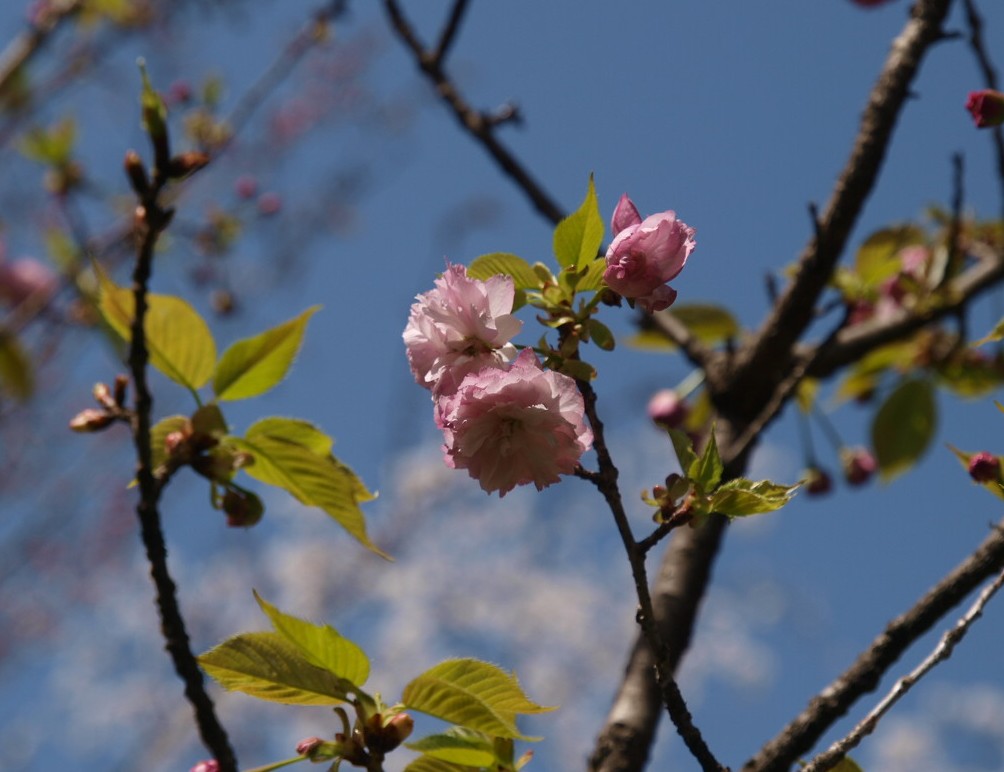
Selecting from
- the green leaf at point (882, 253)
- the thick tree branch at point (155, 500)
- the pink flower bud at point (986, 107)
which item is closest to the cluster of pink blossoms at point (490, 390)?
the thick tree branch at point (155, 500)

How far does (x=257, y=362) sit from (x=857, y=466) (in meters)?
1.60

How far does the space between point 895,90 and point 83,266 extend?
1.59 metres

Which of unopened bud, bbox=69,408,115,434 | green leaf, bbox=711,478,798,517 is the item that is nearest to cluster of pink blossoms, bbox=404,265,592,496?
green leaf, bbox=711,478,798,517

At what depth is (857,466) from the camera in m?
2.21

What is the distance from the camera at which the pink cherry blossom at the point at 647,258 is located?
78cm

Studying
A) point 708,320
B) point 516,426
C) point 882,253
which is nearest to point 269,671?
point 516,426

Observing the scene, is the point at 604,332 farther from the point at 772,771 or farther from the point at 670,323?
the point at 670,323

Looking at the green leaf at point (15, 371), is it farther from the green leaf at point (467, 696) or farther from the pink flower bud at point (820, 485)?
the pink flower bud at point (820, 485)

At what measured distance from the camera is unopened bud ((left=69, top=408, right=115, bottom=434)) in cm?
96

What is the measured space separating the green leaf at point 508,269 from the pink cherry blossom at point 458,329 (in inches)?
1.2

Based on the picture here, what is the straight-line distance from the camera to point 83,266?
2.09 m

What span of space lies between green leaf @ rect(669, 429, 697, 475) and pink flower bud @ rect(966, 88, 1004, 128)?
0.41 metres

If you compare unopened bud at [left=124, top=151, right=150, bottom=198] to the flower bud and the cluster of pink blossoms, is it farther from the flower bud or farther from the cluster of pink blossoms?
the flower bud

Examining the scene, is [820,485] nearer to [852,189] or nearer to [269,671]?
[852,189]
